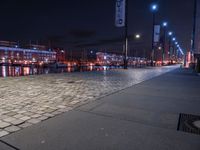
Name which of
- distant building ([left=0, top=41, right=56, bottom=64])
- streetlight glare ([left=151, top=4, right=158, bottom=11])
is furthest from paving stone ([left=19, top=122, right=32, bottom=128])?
distant building ([left=0, top=41, right=56, bottom=64])

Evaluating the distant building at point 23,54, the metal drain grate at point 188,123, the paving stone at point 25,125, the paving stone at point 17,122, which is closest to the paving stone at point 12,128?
the paving stone at point 25,125

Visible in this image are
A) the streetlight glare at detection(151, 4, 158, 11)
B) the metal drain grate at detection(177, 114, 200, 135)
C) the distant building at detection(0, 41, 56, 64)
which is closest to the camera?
the metal drain grate at detection(177, 114, 200, 135)

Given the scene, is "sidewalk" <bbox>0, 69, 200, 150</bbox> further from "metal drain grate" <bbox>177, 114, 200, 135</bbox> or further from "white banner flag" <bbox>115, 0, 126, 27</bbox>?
"white banner flag" <bbox>115, 0, 126, 27</bbox>

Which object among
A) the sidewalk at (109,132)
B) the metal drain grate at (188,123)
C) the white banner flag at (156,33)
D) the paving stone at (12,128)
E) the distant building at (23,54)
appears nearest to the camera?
the sidewalk at (109,132)

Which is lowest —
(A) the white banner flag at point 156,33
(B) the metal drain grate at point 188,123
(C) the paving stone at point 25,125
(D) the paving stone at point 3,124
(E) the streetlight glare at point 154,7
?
(B) the metal drain grate at point 188,123

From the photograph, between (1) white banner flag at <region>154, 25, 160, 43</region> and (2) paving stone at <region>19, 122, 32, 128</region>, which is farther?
→ (1) white banner flag at <region>154, 25, 160, 43</region>

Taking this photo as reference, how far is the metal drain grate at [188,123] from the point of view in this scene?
3510 millimetres

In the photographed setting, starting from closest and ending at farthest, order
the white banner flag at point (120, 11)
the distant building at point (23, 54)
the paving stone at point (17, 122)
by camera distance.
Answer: the paving stone at point (17, 122) → the white banner flag at point (120, 11) → the distant building at point (23, 54)

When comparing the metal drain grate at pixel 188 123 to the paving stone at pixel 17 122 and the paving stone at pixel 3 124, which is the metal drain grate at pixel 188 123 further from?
the paving stone at pixel 3 124

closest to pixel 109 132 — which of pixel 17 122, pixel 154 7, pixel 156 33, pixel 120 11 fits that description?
pixel 17 122

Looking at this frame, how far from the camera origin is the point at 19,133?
126 inches

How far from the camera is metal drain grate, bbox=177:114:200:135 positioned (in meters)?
3.51

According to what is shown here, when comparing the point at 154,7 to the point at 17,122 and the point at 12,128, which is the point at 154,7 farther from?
the point at 12,128

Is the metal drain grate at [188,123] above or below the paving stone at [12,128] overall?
below
